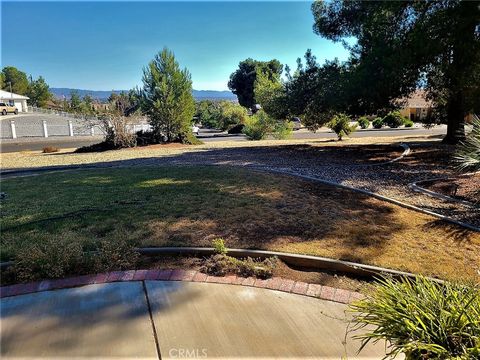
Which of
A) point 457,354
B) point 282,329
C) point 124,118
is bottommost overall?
point 282,329

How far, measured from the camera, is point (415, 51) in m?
9.38

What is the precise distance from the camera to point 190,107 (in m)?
20.0

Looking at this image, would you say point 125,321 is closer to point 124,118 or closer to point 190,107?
point 124,118

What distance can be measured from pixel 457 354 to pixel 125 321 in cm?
226

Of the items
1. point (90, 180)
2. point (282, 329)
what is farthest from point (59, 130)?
point (282, 329)

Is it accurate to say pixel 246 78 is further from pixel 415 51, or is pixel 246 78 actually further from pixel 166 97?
pixel 415 51

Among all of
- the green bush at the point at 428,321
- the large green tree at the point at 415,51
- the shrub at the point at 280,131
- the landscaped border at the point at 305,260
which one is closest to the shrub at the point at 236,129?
the shrub at the point at 280,131

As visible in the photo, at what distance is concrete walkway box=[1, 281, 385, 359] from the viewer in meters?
2.49

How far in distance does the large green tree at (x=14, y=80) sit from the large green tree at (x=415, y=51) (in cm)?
6849

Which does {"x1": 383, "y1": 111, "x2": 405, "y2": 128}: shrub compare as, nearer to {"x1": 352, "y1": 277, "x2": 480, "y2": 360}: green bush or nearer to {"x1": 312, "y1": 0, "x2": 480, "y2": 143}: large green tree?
{"x1": 312, "y1": 0, "x2": 480, "y2": 143}: large green tree

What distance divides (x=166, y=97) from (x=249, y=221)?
51.3 feet

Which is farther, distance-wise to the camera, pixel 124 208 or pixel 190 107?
pixel 190 107

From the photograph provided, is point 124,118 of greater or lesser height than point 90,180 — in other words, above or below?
above

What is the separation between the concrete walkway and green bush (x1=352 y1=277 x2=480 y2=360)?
0.63 metres
